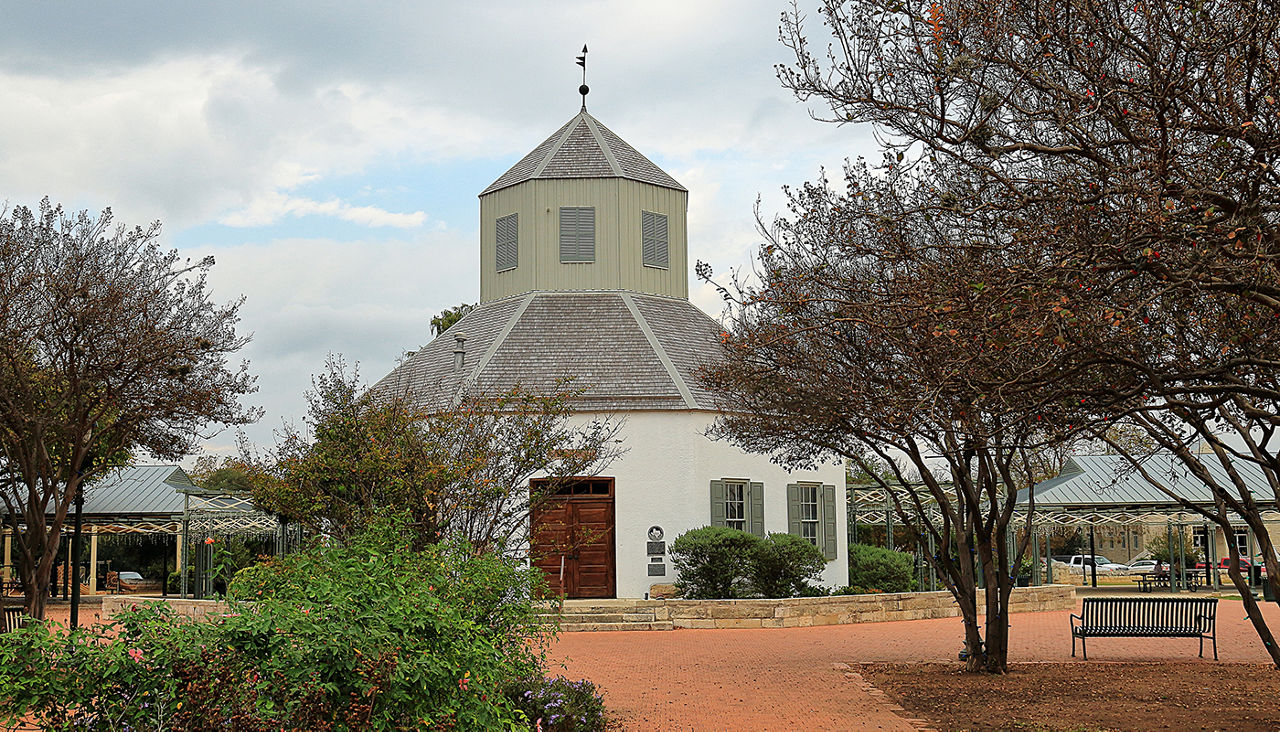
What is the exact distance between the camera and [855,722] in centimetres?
1069

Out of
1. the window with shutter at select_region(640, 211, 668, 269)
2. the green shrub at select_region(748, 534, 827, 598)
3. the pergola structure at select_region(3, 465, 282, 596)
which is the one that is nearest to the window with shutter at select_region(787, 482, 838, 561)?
the green shrub at select_region(748, 534, 827, 598)

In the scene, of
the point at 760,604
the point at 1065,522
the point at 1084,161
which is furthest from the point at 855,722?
the point at 1065,522

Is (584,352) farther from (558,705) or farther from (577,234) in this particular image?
(558,705)

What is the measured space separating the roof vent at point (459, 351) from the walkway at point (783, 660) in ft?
28.0

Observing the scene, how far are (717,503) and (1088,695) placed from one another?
42.4 ft

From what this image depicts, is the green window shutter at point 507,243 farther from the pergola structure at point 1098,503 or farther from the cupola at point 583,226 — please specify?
the pergola structure at point 1098,503

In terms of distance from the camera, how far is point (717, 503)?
24.6 metres

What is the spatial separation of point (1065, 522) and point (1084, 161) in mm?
22066

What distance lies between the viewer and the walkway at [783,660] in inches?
434

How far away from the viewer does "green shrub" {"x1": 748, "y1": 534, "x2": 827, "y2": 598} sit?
73.2 ft

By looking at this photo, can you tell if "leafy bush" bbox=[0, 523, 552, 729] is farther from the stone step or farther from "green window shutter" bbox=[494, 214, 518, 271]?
"green window shutter" bbox=[494, 214, 518, 271]

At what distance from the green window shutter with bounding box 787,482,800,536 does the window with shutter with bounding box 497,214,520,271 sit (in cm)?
865

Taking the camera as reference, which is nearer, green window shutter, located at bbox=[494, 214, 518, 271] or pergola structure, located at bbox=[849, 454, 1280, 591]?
pergola structure, located at bbox=[849, 454, 1280, 591]

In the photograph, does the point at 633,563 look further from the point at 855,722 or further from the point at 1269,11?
the point at 1269,11
